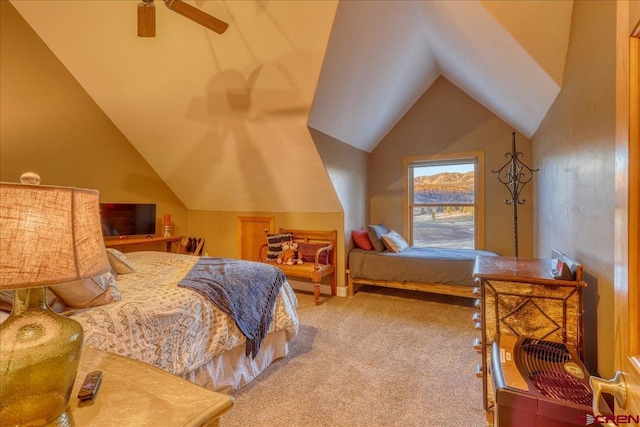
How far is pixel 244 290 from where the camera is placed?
6.99 ft

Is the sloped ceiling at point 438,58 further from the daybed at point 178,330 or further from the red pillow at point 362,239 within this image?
the daybed at point 178,330

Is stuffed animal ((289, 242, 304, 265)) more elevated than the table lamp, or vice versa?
the table lamp

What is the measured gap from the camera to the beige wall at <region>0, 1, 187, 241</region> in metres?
3.40

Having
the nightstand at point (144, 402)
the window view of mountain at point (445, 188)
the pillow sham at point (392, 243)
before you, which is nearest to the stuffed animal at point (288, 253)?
the pillow sham at point (392, 243)

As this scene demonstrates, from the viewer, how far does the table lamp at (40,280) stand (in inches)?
22.7

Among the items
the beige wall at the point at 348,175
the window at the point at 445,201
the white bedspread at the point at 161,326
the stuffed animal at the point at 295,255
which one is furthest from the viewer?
the window at the point at 445,201

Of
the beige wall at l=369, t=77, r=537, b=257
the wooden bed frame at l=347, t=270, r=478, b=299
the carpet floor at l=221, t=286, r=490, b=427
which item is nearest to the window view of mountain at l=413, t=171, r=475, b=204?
the beige wall at l=369, t=77, r=537, b=257

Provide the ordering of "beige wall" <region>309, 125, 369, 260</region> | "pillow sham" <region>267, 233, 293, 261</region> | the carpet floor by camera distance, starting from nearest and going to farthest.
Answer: the carpet floor, "beige wall" <region>309, 125, 369, 260</region>, "pillow sham" <region>267, 233, 293, 261</region>

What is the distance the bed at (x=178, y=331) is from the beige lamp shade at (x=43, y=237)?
3.10 feet

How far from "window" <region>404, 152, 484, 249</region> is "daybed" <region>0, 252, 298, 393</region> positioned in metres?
3.13

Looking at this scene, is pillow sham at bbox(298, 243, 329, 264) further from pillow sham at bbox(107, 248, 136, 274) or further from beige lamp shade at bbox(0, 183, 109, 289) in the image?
beige lamp shade at bbox(0, 183, 109, 289)

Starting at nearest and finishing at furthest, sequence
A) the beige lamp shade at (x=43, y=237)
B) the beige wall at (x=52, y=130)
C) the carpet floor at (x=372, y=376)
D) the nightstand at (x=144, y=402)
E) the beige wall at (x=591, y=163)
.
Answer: the beige lamp shade at (x=43, y=237), the nightstand at (x=144, y=402), the beige wall at (x=591, y=163), the carpet floor at (x=372, y=376), the beige wall at (x=52, y=130)

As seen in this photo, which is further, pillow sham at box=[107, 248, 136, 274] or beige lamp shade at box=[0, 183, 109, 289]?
pillow sham at box=[107, 248, 136, 274]

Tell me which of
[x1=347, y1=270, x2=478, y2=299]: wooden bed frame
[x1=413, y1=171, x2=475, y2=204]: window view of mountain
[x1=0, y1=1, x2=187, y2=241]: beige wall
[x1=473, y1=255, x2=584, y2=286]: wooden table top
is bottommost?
[x1=347, y1=270, x2=478, y2=299]: wooden bed frame
